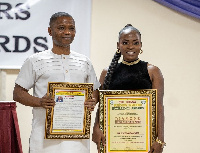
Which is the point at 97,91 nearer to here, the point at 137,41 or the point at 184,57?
the point at 137,41

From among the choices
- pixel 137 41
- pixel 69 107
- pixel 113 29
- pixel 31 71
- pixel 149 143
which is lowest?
pixel 149 143

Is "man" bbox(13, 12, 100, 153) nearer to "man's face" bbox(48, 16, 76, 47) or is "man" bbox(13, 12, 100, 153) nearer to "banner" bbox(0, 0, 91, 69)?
"man's face" bbox(48, 16, 76, 47)

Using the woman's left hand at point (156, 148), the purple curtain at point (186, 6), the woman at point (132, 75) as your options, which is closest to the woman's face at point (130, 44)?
the woman at point (132, 75)

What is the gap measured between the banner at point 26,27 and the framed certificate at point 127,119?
4.38 feet

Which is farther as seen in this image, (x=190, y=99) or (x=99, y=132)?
(x=190, y=99)

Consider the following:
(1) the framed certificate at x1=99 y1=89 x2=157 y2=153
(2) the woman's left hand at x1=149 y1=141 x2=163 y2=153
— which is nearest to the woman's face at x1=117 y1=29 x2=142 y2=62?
(1) the framed certificate at x1=99 y1=89 x2=157 y2=153

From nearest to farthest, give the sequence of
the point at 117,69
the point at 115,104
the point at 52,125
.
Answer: the point at 52,125 < the point at 115,104 < the point at 117,69

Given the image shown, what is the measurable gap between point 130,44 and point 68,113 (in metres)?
0.61

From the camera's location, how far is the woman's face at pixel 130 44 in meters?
2.33

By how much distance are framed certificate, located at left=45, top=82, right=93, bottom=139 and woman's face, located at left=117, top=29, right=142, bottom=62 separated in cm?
37

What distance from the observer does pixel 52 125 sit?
2119 millimetres

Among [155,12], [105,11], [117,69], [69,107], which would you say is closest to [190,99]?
[155,12]

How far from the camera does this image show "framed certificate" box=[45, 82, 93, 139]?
2.11 meters

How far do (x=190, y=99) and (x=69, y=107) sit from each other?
1.97 meters
